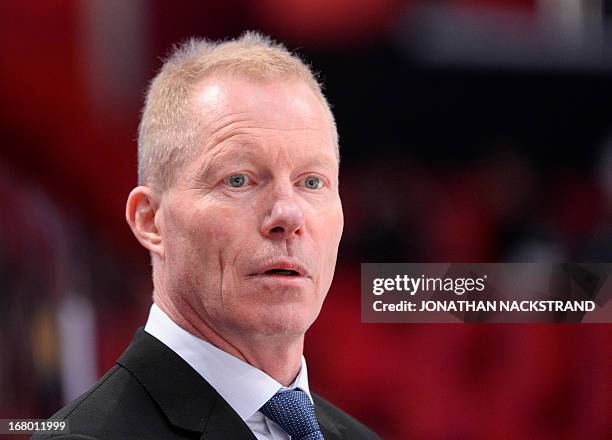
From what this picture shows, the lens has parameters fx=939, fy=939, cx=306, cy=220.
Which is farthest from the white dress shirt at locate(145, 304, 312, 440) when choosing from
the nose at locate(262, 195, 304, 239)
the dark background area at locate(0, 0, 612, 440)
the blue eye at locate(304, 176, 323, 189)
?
the dark background area at locate(0, 0, 612, 440)

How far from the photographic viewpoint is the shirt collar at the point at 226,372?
5.32 feet

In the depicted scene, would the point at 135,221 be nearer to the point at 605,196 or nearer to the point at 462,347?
the point at 462,347

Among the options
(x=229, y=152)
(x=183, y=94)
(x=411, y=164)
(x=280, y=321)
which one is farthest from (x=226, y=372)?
(x=411, y=164)

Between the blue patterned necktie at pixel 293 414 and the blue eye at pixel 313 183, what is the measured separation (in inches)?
14.5

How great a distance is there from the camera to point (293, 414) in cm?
165

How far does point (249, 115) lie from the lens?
1662mm

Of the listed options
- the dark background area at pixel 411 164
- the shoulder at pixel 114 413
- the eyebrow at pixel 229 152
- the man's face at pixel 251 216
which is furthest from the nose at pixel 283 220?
the dark background area at pixel 411 164

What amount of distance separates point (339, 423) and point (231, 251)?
1.73 ft

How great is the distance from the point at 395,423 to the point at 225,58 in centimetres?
116

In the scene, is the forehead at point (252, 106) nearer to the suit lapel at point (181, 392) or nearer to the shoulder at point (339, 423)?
the suit lapel at point (181, 392)

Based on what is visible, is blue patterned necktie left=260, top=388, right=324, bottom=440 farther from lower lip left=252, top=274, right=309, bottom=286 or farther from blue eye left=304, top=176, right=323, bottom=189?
blue eye left=304, top=176, right=323, bottom=189

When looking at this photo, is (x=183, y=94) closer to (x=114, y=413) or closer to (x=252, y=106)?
(x=252, y=106)

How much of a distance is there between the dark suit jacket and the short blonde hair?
1.04 ft

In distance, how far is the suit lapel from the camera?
1552 mm
